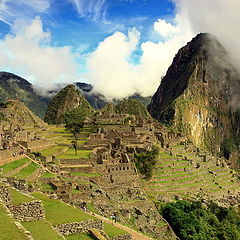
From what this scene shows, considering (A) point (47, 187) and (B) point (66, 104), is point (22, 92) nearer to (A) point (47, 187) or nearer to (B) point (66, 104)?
(B) point (66, 104)

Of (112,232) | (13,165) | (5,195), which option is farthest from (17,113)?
(5,195)

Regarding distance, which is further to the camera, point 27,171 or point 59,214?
point 27,171

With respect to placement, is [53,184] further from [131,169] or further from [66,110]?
[66,110]

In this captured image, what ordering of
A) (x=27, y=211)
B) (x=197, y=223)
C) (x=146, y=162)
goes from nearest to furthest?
(x=27, y=211) < (x=197, y=223) < (x=146, y=162)

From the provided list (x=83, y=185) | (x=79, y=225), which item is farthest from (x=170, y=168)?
(x=79, y=225)

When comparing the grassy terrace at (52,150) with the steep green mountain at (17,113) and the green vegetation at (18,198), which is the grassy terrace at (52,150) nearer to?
the green vegetation at (18,198)

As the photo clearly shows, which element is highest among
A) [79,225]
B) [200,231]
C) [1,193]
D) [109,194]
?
[1,193]

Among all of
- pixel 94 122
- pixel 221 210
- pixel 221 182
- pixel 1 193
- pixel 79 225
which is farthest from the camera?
pixel 94 122
